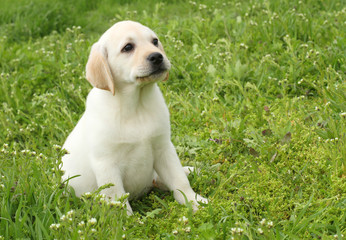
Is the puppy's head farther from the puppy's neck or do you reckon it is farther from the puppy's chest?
the puppy's chest

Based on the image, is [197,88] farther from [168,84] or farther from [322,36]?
[322,36]

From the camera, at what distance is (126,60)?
3.35 metres

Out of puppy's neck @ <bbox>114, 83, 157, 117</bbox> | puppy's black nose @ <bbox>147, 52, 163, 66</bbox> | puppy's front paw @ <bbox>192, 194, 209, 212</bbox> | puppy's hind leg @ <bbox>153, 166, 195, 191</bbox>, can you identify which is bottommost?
puppy's hind leg @ <bbox>153, 166, 195, 191</bbox>

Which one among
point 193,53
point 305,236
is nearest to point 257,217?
point 305,236

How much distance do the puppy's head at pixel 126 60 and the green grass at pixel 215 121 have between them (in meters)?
0.61

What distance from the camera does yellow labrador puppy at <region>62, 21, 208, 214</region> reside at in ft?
10.9

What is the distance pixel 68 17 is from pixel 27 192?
5.05 metres

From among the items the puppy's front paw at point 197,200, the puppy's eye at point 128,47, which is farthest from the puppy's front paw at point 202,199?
the puppy's eye at point 128,47

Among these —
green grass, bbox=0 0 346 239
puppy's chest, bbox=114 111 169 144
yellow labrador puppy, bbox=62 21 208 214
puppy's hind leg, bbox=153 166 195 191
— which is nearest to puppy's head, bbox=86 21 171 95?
yellow labrador puppy, bbox=62 21 208 214

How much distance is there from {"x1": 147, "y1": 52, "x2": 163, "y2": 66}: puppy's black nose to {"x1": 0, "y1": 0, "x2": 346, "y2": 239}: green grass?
2.73ft

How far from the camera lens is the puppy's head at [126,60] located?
325cm

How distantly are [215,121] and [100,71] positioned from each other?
58.8 inches

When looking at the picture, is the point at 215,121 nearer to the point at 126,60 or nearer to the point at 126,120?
the point at 126,120

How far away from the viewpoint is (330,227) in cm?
296
